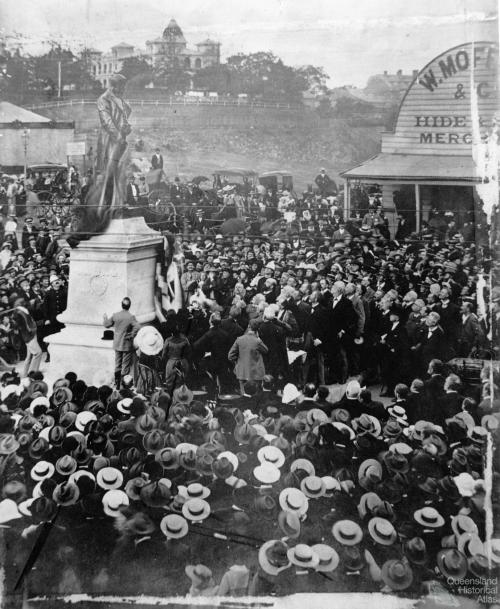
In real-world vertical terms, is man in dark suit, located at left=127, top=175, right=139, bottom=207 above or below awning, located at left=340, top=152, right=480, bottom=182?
below

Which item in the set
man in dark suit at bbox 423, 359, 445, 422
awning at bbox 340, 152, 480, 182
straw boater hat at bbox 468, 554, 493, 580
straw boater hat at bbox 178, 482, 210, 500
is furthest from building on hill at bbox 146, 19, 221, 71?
straw boater hat at bbox 468, 554, 493, 580

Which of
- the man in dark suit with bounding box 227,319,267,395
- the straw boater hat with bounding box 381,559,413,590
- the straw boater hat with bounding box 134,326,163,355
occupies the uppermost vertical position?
the straw boater hat with bounding box 134,326,163,355

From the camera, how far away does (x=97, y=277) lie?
5.73 metres

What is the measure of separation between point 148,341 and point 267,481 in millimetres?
1528

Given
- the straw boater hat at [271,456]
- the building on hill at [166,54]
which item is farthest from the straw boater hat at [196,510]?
the building on hill at [166,54]

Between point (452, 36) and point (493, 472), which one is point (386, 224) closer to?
point (452, 36)

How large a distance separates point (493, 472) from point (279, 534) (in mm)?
1733

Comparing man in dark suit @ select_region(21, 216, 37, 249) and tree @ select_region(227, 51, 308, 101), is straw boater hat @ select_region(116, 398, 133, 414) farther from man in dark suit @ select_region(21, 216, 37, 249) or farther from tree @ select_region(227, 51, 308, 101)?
tree @ select_region(227, 51, 308, 101)

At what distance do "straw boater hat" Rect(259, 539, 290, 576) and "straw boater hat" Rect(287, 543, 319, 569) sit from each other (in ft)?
0.13

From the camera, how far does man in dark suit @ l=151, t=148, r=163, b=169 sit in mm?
5805

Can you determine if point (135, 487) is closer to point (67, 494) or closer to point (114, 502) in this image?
point (114, 502)

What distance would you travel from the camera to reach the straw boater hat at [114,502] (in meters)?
5.28

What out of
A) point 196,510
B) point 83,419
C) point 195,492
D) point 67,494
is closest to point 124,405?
point 83,419

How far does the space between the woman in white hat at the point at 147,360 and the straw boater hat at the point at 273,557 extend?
1.57 metres
